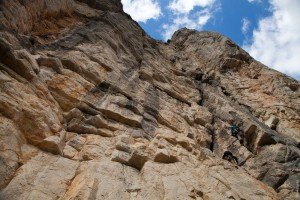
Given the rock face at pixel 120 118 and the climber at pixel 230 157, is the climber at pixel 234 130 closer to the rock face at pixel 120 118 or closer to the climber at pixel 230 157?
the rock face at pixel 120 118

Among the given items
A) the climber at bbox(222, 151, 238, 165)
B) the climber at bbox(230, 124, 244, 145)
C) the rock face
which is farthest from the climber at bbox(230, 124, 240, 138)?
the climber at bbox(222, 151, 238, 165)

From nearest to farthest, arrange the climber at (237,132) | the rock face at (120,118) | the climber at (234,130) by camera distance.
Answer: the rock face at (120,118)
the climber at (237,132)
the climber at (234,130)

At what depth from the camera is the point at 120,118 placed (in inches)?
626

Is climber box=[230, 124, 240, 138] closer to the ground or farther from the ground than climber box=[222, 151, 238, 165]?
farther from the ground

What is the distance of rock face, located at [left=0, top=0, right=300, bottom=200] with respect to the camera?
1124 centimetres

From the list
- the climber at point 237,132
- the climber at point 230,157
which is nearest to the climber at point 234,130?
the climber at point 237,132

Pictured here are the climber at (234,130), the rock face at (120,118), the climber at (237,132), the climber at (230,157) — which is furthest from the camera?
the climber at (234,130)

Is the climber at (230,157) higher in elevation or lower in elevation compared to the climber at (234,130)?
lower

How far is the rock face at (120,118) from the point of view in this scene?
1124 centimetres

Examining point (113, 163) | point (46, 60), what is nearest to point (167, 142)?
point (113, 163)

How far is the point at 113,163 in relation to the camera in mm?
12578

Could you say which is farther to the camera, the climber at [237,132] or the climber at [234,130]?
the climber at [234,130]

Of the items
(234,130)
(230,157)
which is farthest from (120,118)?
(234,130)

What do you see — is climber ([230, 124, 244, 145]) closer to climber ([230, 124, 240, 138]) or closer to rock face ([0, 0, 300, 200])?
climber ([230, 124, 240, 138])
